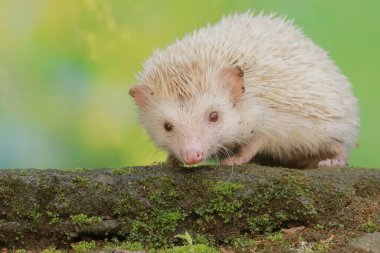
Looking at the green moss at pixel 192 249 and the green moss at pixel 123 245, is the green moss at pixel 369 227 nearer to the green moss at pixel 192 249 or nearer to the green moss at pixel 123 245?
the green moss at pixel 192 249

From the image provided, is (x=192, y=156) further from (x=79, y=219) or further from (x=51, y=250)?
(x=51, y=250)

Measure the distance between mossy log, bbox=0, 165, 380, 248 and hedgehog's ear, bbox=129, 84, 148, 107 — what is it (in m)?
0.68

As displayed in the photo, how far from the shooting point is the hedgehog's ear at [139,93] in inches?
178

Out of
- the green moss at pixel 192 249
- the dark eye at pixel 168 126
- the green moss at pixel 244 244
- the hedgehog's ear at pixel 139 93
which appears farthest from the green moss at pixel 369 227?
the hedgehog's ear at pixel 139 93

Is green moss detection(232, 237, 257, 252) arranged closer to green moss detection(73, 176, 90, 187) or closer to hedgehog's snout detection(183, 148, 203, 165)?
hedgehog's snout detection(183, 148, 203, 165)

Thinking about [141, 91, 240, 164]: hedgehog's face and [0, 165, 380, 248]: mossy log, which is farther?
[141, 91, 240, 164]: hedgehog's face

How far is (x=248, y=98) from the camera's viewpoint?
461cm

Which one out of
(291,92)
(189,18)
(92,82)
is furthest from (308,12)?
(92,82)

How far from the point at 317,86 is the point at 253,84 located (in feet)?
2.14

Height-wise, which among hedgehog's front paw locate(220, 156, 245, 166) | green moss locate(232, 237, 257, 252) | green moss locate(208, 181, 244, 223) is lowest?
green moss locate(232, 237, 257, 252)

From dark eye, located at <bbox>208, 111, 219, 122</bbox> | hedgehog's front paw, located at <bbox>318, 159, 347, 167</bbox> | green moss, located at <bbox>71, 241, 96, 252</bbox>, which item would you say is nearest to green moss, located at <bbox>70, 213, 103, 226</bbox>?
green moss, located at <bbox>71, 241, 96, 252</bbox>

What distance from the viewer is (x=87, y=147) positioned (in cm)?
621

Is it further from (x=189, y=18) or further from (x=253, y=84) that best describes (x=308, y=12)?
(x=253, y=84)

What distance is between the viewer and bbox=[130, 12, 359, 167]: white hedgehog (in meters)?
4.27
